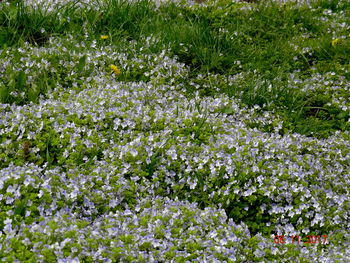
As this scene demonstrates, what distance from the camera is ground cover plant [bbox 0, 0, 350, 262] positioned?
10.7 ft

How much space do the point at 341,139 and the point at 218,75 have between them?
192 cm

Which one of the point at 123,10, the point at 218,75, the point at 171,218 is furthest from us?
the point at 123,10

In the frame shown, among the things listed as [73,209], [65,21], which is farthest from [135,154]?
[65,21]

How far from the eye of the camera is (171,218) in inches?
134

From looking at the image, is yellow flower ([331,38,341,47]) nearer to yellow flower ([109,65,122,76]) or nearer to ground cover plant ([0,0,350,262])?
ground cover plant ([0,0,350,262])

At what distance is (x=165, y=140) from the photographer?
428 centimetres

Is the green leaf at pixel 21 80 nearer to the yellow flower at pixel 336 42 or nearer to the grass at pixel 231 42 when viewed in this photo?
the grass at pixel 231 42

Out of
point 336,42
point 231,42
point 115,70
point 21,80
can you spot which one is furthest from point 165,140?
point 336,42

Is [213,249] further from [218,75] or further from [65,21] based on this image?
[65,21]

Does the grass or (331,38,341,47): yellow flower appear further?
(331,38,341,47): yellow flower
